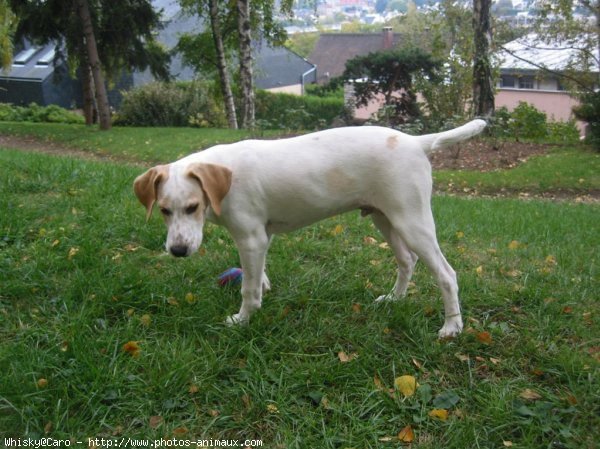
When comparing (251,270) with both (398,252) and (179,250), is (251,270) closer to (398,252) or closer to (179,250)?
(179,250)

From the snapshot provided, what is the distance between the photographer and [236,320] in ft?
13.0

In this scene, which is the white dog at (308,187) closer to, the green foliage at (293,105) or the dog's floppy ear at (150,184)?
the dog's floppy ear at (150,184)

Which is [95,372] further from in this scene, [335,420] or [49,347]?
[335,420]

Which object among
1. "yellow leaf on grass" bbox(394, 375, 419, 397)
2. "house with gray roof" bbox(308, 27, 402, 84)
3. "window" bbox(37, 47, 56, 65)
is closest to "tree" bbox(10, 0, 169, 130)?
"window" bbox(37, 47, 56, 65)

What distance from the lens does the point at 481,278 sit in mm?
4844

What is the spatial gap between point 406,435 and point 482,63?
580 inches

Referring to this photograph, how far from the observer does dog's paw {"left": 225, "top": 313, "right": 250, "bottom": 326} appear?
3912 mm

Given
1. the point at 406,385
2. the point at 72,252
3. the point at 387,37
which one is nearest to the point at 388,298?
the point at 406,385

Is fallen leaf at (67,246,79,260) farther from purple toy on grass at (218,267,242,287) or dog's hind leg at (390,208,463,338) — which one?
dog's hind leg at (390,208,463,338)

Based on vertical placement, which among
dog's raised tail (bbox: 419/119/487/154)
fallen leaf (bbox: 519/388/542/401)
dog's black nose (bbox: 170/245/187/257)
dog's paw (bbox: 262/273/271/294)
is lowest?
fallen leaf (bbox: 519/388/542/401)

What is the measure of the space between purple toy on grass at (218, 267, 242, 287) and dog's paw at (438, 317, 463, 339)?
5.36 ft

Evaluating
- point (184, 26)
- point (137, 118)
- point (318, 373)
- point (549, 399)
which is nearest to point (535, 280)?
point (549, 399)

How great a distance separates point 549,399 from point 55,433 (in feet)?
8.89

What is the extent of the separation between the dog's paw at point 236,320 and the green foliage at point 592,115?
14.1 meters
